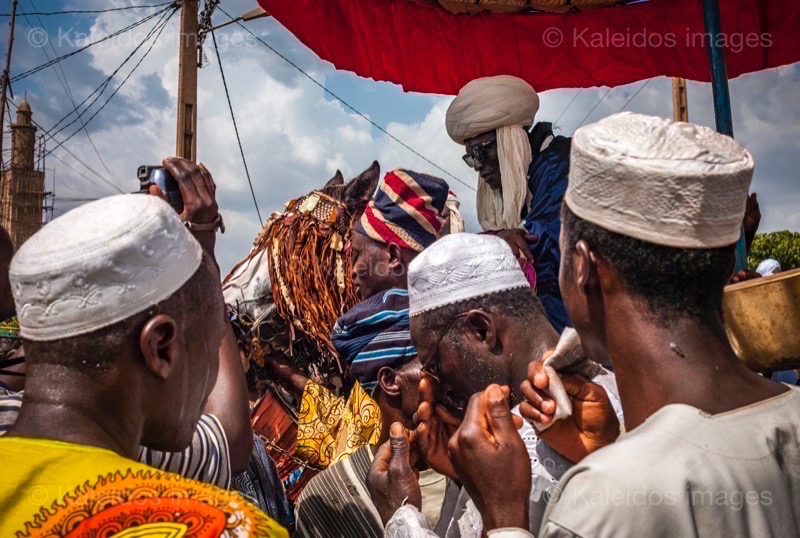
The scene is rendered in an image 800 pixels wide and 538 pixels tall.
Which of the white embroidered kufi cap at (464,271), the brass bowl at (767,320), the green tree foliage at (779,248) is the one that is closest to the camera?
the brass bowl at (767,320)

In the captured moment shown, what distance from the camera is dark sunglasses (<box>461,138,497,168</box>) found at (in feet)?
15.2

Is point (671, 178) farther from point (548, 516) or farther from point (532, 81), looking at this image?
point (532, 81)

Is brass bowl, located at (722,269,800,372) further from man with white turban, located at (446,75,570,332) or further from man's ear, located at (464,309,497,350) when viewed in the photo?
man with white turban, located at (446,75,570,332)

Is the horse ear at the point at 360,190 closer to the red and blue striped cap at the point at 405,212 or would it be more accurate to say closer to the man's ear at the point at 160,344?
the red and blue striped cap at the point at 405,212

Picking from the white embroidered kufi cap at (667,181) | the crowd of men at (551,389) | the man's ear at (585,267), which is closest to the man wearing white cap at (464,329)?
the crowd of men at (551,389)

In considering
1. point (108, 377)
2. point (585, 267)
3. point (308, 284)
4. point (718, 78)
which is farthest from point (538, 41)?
point (108, 377)

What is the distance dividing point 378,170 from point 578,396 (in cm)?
347

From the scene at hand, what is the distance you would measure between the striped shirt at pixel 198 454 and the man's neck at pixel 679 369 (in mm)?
1195

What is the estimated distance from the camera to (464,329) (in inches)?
118

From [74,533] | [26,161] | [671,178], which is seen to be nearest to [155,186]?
[74,533]

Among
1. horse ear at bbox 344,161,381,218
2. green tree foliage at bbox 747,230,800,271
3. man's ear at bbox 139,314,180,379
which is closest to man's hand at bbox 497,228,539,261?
horse ear at bbox 344,161,381,218

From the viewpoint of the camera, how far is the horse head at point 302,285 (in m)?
5.01

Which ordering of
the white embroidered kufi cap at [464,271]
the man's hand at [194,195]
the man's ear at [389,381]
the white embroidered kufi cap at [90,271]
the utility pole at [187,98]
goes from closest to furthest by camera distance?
the white embroidered kufi cap at [90,271], the man's hand at [194,195], the white embroidered kufi cap at [464,271], the man's ear at [389,381], the utility pole at [187,98]

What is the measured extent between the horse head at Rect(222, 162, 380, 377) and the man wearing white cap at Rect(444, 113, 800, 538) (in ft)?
10.9
